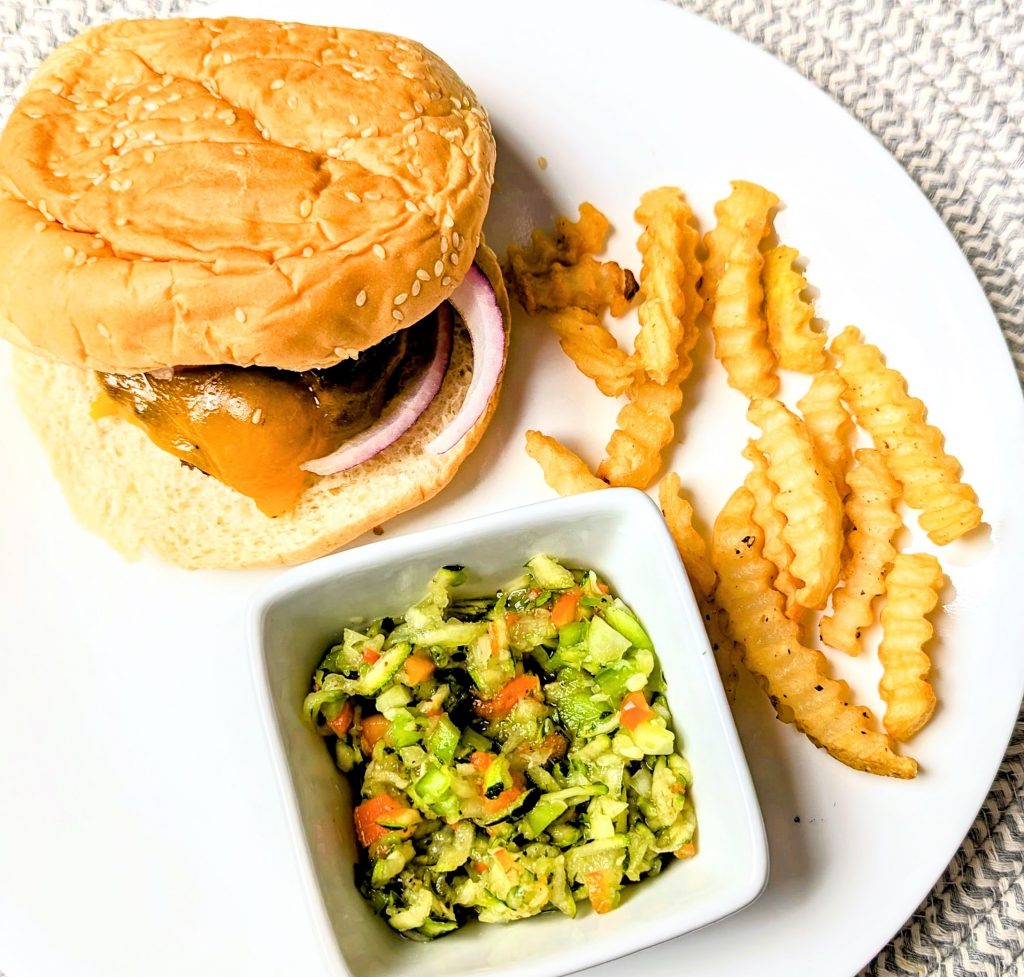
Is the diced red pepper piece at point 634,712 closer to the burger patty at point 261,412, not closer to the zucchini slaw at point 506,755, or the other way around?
the zucchini slaw at point 506,755

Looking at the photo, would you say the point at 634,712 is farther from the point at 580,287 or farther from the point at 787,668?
the point at 580,287

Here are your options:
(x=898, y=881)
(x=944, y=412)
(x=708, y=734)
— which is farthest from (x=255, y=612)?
(x=944, y=412)

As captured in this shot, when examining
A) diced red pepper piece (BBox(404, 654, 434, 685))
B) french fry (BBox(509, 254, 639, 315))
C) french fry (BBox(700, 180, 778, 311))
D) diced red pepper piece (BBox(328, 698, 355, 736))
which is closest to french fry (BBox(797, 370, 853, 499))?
french fry (BBox(700, 180, 778, 311))

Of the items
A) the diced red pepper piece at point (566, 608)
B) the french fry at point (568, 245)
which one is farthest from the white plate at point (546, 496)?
the diced red pepper piece at point (566, 608)

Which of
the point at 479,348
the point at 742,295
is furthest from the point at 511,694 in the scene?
the point at 742,295

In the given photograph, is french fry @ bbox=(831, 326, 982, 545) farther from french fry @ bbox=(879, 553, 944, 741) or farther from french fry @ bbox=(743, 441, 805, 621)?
french fry @ bbox=(743, 441, 805, 621)

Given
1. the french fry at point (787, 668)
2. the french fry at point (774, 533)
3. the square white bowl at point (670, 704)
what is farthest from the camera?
the french fry at point (774, 533)
